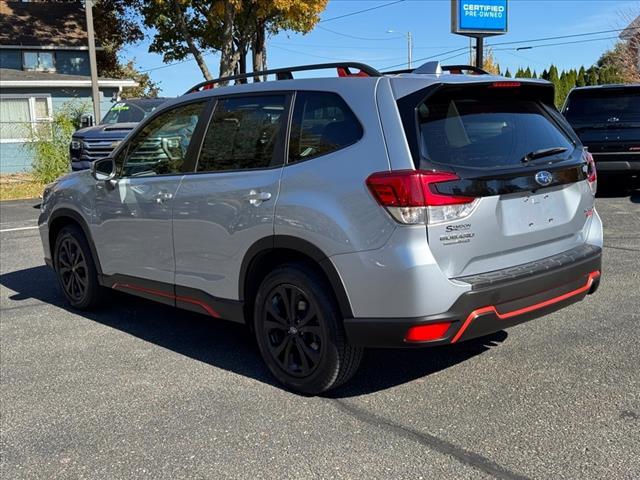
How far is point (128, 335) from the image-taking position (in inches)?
207

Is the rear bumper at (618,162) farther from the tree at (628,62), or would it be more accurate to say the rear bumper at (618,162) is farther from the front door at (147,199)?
the tree at (628,62)

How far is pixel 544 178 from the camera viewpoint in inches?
147

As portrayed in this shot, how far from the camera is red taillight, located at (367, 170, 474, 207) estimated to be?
3.30 metres

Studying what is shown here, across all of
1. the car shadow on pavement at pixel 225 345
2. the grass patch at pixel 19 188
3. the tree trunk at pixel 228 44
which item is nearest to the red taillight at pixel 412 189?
the car shadow on pavement at pixel 225 345

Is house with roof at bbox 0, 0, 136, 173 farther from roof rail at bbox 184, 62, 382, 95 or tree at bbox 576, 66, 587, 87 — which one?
tree at bbox 576, 66, 587, 87

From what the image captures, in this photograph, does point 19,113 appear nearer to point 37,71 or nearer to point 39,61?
point 37,71

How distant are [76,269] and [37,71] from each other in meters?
26.1

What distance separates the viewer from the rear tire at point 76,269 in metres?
5.65

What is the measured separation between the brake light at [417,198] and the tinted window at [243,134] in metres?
0.86

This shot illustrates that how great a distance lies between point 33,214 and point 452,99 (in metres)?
10.8

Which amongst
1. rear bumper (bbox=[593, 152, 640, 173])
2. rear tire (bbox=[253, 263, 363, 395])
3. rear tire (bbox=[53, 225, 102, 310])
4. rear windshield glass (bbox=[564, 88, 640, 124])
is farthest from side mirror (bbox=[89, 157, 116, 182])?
rear windshield glass (bbox=[564, 88, 640, 124])

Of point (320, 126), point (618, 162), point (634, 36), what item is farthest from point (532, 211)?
point (634, 36)

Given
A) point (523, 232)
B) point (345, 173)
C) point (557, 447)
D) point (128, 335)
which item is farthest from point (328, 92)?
point (128, 335)

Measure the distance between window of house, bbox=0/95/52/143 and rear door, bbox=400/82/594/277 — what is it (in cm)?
2291
